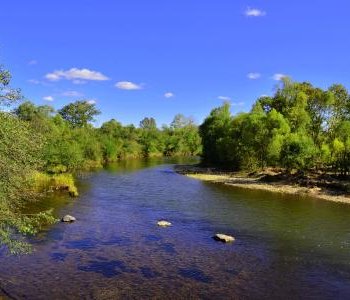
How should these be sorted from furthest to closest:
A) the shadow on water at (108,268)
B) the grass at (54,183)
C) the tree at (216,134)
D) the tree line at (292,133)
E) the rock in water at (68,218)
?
the tree at (216,134), the tree line at (292,133), the grass at (54,183), the rock in water at (68,218), the shadow on water at (108,268)

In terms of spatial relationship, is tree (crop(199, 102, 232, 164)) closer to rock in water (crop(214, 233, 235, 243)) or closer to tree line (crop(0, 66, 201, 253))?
tree line (crop(0, 66, 201, 253))

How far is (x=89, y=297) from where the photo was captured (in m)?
23.4

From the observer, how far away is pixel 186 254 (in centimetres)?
3206

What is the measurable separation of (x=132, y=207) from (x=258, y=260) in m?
22.6

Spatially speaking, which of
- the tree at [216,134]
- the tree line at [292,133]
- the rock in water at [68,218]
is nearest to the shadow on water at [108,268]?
the rock in water at [68,218]

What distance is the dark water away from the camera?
2498 centimetres

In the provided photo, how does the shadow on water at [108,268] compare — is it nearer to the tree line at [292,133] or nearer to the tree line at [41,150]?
the tree line at [41,150]

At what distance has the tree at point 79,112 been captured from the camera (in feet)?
536

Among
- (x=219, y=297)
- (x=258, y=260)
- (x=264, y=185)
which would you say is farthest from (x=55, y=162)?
(x=219, y=297)

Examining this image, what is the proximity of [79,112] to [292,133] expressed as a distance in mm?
96789

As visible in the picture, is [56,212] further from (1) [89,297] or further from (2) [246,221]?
(1) [89,297]

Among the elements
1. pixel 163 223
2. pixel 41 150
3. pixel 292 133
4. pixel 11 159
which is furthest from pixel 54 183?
pixel 292 133

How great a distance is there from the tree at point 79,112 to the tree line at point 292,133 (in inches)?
2564

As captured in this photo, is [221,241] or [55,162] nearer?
[221,241]
